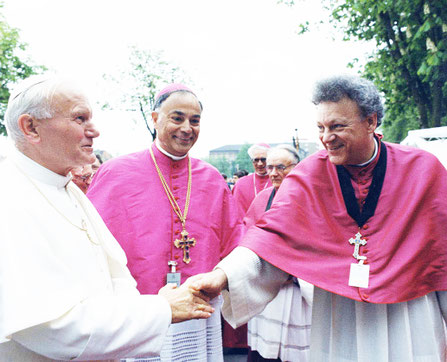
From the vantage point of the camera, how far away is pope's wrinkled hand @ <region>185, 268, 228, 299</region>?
2.35m

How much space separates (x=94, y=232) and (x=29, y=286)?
2.11 feet

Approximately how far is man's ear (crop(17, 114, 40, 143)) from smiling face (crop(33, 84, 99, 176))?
0.01 metres

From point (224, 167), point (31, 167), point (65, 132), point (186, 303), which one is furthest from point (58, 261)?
point (224, 167)

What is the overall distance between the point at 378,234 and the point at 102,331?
1.56 meters

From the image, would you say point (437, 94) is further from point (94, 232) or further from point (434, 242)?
point (94, 232)

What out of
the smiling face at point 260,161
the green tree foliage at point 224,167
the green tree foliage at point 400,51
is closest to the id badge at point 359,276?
the smiling face at point 260,161

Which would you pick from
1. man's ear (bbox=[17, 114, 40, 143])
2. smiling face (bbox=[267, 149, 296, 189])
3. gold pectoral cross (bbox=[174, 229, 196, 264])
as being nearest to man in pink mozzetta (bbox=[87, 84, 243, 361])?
gold pectoral cross (bbox=[174, 229, 196, 264])

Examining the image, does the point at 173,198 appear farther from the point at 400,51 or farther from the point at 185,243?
the point at 400,51

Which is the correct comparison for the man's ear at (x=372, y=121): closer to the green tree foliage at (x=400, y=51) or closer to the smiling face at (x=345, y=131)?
the smiling face at (x=345, y=131)

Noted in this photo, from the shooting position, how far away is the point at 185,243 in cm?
322

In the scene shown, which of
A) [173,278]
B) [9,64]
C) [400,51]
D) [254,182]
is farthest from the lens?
[9,64]

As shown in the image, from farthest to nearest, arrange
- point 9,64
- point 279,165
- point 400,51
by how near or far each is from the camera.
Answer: point 9,64 → point 400,51 → point 279,165

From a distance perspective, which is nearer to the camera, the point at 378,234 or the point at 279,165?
the point at 378,234

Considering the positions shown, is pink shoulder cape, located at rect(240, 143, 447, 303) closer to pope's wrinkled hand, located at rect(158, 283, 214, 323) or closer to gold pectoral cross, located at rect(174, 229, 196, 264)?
pope's wrinkled hand, located at rect(158, 283, 214, 323)
